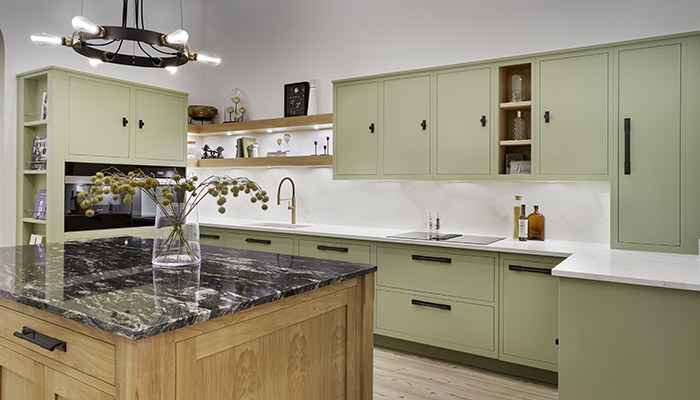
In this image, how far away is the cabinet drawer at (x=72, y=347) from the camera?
4.29ft

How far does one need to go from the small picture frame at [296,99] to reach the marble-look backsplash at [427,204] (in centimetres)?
59

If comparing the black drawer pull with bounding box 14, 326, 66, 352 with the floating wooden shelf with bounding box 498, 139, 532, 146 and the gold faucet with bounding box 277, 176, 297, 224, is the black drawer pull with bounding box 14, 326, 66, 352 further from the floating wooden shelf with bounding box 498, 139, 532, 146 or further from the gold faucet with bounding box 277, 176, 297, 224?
the gold faucet with bounding box 277, 176, 297, 224

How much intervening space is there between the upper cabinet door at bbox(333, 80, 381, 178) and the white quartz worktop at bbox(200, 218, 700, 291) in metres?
0.56

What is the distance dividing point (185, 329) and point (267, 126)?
3577 millimetres

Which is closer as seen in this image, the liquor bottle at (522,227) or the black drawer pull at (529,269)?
the black drawer pull at (529,269)

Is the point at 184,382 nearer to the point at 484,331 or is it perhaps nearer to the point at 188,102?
the point at 484,331

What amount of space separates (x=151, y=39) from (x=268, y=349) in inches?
56.9

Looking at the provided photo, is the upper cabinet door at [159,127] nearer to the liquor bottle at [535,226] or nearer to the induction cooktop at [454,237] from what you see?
the induction cooktop at [454,237]

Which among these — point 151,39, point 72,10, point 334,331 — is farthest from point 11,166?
point 334,331

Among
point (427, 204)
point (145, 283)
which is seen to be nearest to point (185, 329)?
point (145, 283)

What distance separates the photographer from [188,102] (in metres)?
5.52

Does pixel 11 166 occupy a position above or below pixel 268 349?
above

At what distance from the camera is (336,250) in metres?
3.83

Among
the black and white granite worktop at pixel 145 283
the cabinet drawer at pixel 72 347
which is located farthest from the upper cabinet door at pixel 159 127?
the cabinet drawer at pixel 72 347
